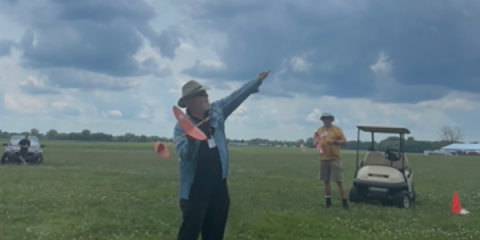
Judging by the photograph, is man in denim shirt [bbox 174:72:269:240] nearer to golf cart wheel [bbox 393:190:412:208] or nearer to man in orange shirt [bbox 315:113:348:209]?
man in orange shirt [bbox 315:113:348:209]

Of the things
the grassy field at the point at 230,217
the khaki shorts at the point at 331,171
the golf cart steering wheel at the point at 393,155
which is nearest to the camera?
the grassy field at the point at 230,217

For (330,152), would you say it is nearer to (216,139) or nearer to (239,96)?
(239,96)

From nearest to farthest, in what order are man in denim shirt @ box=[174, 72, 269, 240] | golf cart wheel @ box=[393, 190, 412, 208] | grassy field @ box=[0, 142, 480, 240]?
man in denim shirt @ box=[174, 72, 269, 240]
grassy field @ box=[0, 142, 480, 240]
golf cart wheel @ box=[393, 190, 412, 208]

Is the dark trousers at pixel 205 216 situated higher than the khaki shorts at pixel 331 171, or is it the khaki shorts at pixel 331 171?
the khaki shorts at pixel 331 171

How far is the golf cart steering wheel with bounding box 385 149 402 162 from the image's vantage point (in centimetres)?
1318

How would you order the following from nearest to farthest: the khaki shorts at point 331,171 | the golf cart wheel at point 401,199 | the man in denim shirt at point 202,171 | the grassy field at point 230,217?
the man in denim shirt at point 202,171
the grassy field at point 230,217
the khaki shorts at point 331,171
the golf cart wheel at point 401,199

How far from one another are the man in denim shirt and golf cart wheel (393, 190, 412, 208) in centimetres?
772

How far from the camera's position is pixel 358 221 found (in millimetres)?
9672

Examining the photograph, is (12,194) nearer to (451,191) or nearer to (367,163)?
(367,163)

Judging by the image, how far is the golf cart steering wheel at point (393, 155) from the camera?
519 inches

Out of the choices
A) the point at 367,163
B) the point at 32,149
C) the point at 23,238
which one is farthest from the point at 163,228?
the point at 32,149

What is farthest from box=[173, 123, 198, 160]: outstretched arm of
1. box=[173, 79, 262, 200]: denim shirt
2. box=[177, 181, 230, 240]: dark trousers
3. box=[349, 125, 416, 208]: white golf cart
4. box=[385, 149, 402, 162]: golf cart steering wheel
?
box=[385, 149, 402, 162]: golf cart steering wheel

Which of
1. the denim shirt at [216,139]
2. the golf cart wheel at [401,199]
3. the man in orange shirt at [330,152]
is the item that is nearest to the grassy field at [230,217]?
the golf cart wheel at [401,199]

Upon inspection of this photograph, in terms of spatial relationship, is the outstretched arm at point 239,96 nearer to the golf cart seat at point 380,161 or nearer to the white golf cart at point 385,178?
the white golf cart at point 385,178
